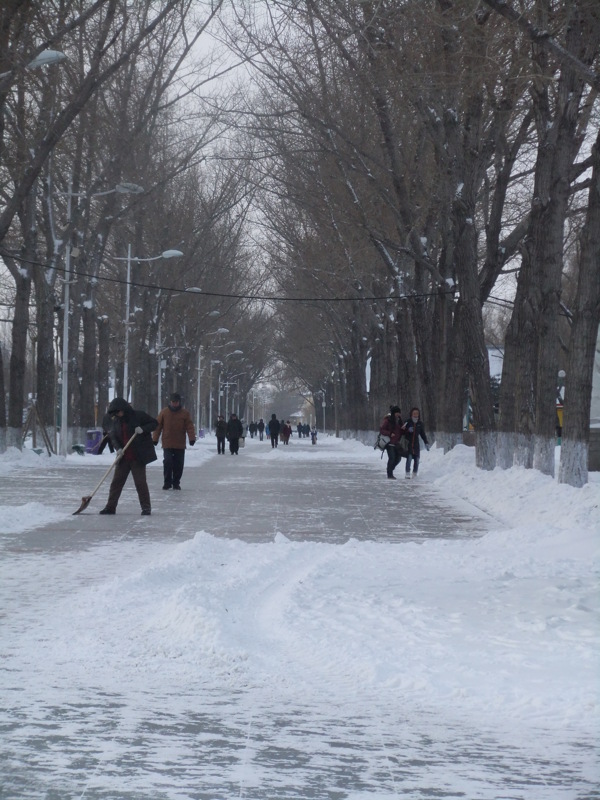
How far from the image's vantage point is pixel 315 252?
47.7 meters


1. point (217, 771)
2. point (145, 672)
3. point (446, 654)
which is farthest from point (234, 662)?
point (217, 771)

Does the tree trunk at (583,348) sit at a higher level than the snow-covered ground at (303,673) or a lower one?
higher

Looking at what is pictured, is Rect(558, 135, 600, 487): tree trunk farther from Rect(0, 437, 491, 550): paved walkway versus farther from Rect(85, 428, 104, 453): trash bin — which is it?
Rect(85, 428, 104, 453): trash bin

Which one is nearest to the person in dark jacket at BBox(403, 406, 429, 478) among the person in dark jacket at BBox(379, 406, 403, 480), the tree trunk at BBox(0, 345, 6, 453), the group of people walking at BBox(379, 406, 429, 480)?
the group of people walking at BBox(379, 406, 429, 480)

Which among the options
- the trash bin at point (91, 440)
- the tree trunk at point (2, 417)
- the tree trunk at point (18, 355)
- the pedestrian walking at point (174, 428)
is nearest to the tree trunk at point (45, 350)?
the tree trunk at point (18, 355)

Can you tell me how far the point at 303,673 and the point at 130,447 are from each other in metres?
11.2

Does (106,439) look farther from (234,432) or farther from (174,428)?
(234,432)

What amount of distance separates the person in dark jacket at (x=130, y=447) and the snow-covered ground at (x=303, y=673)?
5498mm

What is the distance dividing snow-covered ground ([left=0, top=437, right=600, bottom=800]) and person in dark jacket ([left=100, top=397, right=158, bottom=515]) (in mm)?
5498

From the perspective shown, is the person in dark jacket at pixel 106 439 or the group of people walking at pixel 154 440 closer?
the group of people walking at pixel 154 440

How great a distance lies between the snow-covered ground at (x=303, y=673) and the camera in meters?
5.35

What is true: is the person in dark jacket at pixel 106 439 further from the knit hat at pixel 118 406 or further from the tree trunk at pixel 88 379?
the tree trunk at pixel 88 379

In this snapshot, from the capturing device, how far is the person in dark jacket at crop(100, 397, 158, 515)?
18.3m

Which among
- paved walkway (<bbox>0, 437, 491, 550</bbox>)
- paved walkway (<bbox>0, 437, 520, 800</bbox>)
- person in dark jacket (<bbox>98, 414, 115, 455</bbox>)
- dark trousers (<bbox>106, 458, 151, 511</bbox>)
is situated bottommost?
paved walkway (<bbox>0, 437, 520, 800</bbox>)
